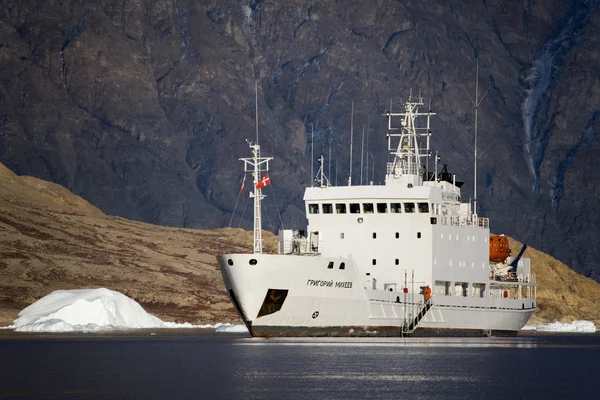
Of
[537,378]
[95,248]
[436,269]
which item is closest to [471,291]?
[436,269]

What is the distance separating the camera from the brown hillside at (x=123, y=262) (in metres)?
136

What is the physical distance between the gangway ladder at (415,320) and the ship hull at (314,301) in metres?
0.09

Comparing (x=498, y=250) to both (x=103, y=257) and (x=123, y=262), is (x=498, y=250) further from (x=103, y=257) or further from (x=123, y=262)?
(x=103, y=257)

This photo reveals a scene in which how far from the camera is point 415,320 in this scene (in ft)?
291

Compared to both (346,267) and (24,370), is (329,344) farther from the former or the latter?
(24,370)

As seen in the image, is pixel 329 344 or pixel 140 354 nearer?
pixel 140 354

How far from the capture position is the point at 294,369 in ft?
201

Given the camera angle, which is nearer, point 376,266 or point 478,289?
point 376,266

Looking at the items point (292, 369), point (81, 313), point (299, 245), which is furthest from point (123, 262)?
point (292, 369)

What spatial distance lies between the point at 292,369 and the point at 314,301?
21.0 m

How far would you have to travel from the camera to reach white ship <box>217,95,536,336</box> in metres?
81.2

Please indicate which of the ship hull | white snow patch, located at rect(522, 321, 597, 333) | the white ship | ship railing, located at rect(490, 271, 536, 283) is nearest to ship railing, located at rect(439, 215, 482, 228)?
the white ship

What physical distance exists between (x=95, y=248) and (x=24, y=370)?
90723 millimetres

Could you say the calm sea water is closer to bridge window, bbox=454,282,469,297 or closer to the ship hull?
the ship hull
